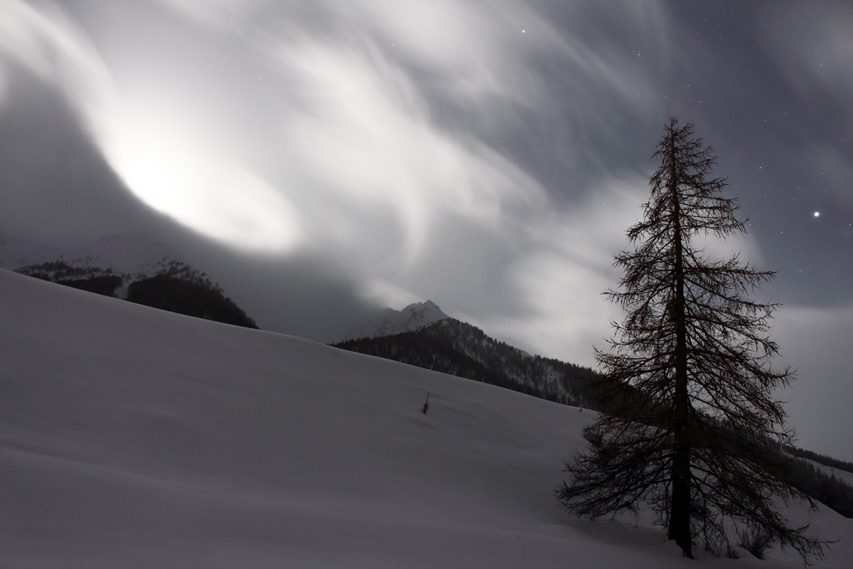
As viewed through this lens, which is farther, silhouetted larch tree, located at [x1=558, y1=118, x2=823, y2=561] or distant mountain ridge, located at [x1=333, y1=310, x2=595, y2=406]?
distant mountain ridge, located at [x1=333, y1=310, x2=595, y2=406]

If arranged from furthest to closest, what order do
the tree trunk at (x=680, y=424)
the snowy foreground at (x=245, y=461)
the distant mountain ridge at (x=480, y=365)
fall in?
1. the distant mountain ridge at (x=480, y=365)
2. the tree trunk at (x=680, y=424)
3. the snowy foreground at (x=245, y=461)

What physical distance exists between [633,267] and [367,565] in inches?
387

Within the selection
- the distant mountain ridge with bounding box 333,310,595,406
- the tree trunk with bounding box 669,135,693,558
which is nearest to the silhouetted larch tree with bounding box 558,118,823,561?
the tree trunk with bounding box 669,135,693,558

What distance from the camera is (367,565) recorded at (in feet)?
17.2

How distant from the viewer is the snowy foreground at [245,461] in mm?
5189

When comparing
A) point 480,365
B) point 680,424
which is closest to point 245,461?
point 680,424

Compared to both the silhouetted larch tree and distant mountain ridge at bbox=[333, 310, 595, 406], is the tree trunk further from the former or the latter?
distant mountain ridge at bbox=[333, 310, 595, 406]

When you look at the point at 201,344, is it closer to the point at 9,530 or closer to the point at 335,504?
the point at 335,504

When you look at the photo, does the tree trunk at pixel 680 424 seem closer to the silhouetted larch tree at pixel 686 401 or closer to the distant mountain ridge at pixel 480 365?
the silhouetted larch tree at pixel 686 401

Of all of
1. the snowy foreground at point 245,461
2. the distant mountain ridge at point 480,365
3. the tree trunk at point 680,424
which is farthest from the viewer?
the distant mountain ridge at point 480,365

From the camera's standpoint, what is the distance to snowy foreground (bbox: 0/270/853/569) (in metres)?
5.19

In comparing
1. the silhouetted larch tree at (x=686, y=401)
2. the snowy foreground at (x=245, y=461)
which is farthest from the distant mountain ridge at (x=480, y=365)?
the silhouetted larch tree at (x=686, y=401)

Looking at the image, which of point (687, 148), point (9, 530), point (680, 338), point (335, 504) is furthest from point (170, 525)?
point (687, 148)

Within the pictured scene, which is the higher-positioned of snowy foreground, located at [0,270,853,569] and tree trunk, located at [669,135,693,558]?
tree trunk, located at [669,135,693,558]
